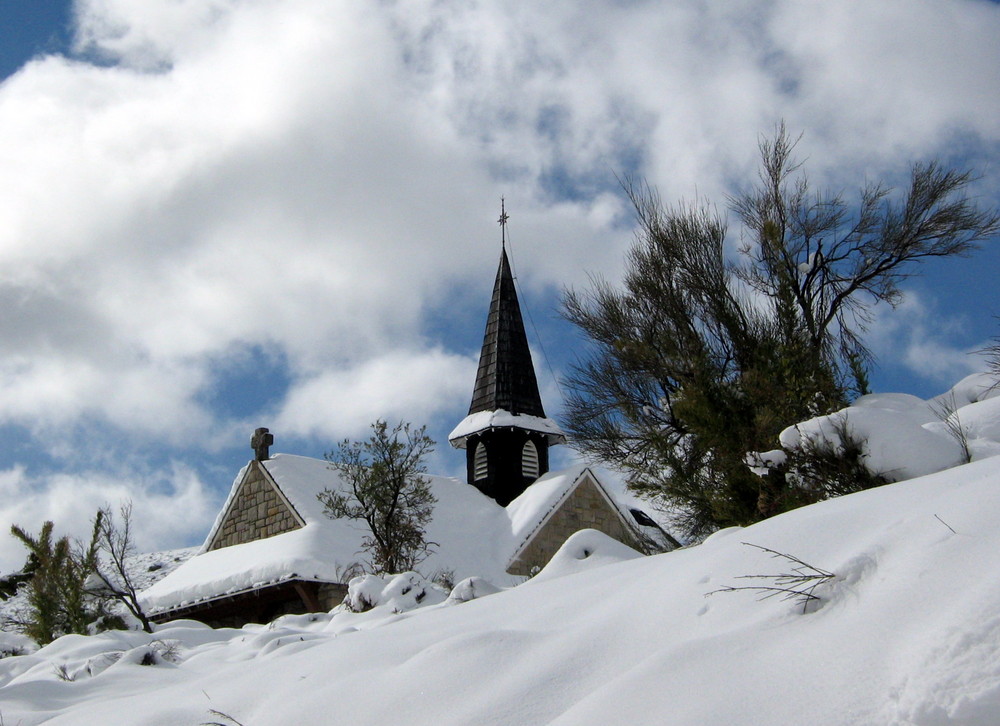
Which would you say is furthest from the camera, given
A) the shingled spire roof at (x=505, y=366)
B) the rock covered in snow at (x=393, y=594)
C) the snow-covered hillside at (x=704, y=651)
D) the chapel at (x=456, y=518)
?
the shingled spire roof at (x=505, y=366)

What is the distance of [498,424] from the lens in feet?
73.6

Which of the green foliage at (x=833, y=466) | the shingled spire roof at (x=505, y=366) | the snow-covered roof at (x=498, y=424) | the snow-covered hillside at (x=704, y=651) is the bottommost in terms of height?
the snow-covered hillside at (x=704, y=651)

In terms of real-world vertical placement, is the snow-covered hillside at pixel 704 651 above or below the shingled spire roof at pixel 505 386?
below

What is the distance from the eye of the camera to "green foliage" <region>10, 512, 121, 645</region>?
11.4 m

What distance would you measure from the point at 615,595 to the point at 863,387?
524 cm

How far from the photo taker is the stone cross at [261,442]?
20.0 m

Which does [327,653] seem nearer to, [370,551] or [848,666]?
[848,666]

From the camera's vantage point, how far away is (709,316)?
9398 millimetres

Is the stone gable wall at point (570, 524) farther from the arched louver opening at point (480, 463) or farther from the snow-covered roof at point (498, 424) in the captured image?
the arched louver opening at point (480, 463)

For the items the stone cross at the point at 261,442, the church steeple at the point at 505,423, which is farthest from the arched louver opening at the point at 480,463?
the stone cross at the point at 261,442

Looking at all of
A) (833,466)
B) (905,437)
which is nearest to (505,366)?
(833,466)

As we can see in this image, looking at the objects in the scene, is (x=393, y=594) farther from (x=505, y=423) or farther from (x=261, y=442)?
(x=505, y=423)

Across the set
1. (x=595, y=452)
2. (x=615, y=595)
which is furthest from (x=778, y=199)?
(x=615, y=595)

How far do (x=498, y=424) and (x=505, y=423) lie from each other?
177 mm
